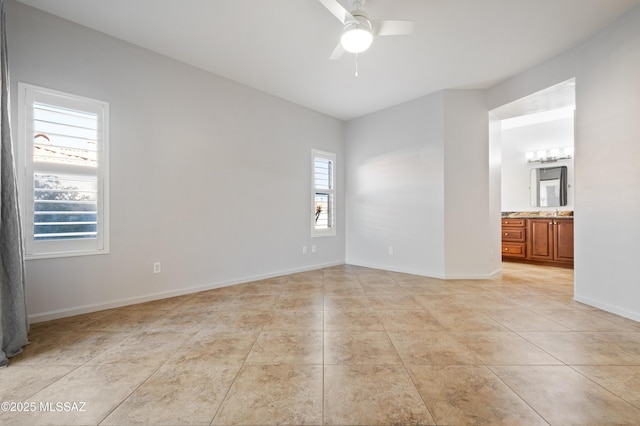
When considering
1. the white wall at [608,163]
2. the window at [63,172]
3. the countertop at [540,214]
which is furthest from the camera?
the countertop at [540,214]

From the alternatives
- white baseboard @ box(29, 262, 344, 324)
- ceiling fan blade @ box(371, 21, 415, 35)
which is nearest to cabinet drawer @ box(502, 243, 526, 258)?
white baseboard @ box(29, 262, 344, 324)

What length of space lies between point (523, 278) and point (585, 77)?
9.39ft

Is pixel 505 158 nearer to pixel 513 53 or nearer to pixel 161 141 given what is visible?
pixel 513 53

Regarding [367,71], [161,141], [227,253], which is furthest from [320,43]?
[227,253]

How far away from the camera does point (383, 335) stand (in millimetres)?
2191

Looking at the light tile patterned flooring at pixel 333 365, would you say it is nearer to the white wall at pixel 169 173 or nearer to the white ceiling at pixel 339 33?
the white wall at pixel 169 173

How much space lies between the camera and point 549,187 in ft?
18.6

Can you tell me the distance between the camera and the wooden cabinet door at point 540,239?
5.14 meters

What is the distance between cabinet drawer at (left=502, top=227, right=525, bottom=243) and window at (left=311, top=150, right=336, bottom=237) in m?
3.76

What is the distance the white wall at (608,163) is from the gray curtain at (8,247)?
5.30 meters

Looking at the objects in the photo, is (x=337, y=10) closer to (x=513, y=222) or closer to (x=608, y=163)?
(x=608, y=163)

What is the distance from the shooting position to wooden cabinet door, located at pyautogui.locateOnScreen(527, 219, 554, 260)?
5.14 metres

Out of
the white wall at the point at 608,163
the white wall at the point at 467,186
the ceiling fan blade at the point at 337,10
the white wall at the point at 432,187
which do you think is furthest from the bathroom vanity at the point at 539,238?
the ceiling fan blade at the point at 337,10

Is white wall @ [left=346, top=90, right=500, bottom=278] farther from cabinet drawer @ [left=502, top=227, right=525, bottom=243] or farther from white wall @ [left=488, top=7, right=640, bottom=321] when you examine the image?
cabinet drawer @ [left=502, top=227, right=525, bottom=243]
